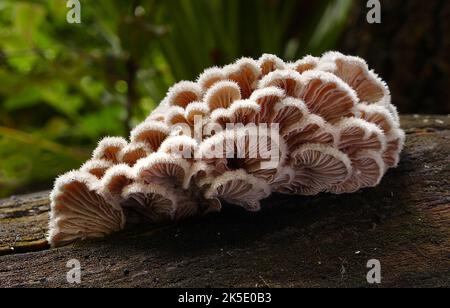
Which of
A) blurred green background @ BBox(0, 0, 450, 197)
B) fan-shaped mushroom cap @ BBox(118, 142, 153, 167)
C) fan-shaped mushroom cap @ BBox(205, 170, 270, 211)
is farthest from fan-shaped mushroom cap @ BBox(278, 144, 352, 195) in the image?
blurred green background @ BBox(0, 0, 450, 197)

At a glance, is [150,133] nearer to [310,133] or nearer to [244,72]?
[244,72]

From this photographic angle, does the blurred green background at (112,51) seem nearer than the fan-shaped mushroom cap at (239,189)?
No

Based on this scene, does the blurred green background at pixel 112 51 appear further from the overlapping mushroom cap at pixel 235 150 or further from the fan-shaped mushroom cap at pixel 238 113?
the fan-shaped mushroom cap at pixel 238 113

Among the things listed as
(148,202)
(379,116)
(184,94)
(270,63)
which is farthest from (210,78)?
(379,116)

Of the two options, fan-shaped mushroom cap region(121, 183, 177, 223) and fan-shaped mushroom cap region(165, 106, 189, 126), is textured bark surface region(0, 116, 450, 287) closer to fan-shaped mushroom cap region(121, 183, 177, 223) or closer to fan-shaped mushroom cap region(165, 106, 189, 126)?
fan-shaped mushroom cap region(121, 183, 177, 223)

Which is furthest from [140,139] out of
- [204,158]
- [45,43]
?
[45,43]

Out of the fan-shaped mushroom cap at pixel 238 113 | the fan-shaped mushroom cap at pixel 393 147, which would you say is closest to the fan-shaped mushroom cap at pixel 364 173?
the fan-shaped mushroom cap at pixel 393 147
